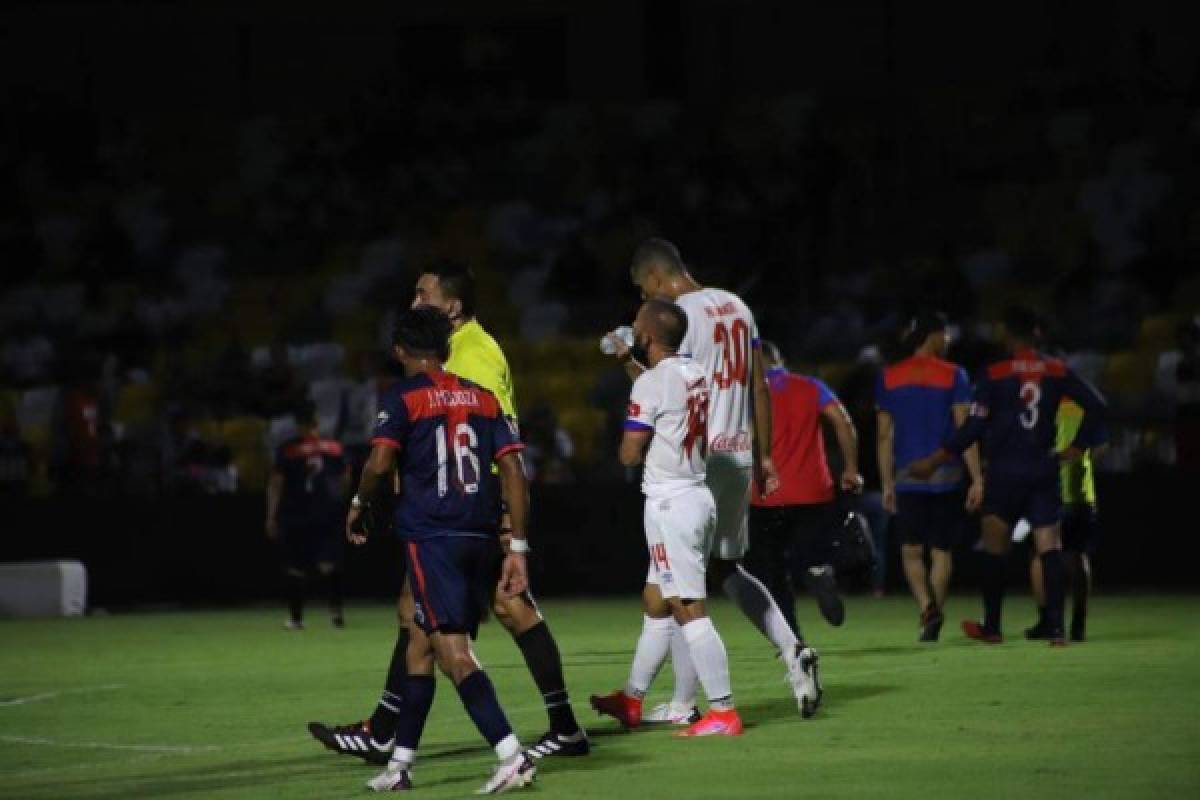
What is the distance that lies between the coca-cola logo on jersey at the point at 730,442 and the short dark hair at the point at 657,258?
2.87 ft

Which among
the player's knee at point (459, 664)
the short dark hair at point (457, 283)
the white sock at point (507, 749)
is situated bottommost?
the white sock at point (507, 749)

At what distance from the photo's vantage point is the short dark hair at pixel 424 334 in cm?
958

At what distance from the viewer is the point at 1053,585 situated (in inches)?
603

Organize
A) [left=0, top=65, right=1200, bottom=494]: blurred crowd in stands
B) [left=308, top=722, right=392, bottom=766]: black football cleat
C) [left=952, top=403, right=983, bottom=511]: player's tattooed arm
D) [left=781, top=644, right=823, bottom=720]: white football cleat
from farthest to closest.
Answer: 1. [left=0, top=65, right=1200, bottom=494]: blurred crowd in stands
2. [left=952, top=403, right=983, bottom=511]: player's tattooed arm
3. [left=781, top=644, right=823, bottom=720]: white football cleat
4. [left=308, top=722, right=392, bottom=766]: black football cleat

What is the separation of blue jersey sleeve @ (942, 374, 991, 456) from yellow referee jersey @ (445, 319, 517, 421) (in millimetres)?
5386

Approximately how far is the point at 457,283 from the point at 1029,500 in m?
5.87

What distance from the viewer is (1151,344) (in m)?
26.0

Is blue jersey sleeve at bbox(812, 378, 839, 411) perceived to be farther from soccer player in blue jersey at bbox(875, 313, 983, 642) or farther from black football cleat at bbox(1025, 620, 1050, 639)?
black football cleat at bbox(1025, 620, 1050, 639)

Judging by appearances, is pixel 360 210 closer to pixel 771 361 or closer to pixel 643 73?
pixel 643 73

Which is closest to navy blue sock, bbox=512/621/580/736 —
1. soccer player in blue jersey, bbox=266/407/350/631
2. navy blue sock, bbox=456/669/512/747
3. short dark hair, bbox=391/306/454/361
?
navy blue sock, bbox=456/669/512/747

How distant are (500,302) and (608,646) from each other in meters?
14.9

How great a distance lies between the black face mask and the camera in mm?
10906

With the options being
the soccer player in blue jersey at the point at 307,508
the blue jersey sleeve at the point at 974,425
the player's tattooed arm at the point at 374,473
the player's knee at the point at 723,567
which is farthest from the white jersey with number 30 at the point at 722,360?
the soccer player in blue jersey at the point at 307,508

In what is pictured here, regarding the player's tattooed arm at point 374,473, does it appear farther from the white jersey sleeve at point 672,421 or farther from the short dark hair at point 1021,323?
the short dark hair at point 1021,323
